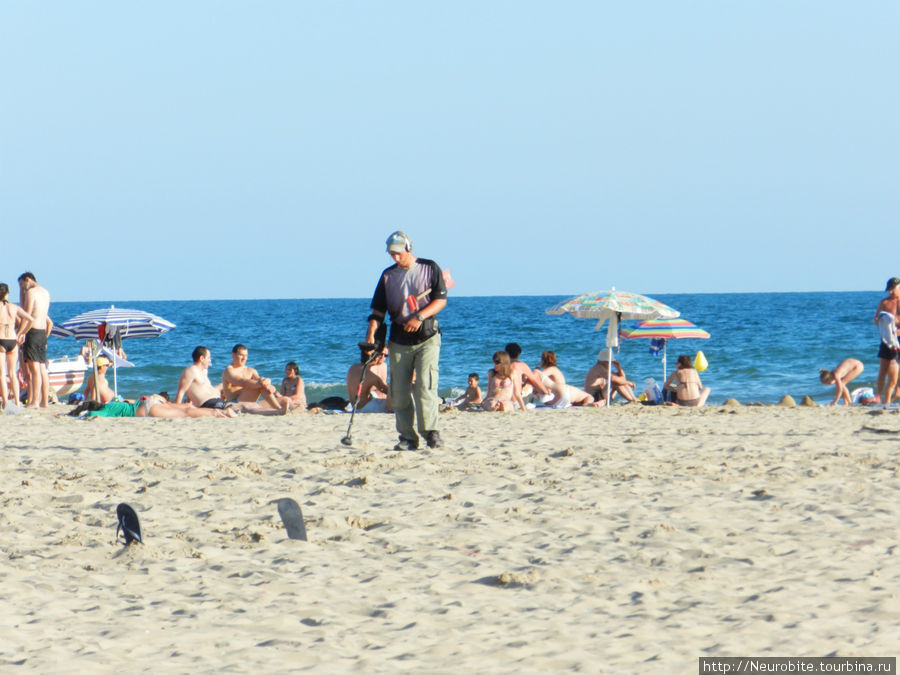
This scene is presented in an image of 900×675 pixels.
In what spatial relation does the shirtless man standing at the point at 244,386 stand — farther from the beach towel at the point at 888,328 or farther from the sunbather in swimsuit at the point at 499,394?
the beach towel at the point at 888,328

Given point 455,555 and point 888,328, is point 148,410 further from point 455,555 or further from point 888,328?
point 888,328

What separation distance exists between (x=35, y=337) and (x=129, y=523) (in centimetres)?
781

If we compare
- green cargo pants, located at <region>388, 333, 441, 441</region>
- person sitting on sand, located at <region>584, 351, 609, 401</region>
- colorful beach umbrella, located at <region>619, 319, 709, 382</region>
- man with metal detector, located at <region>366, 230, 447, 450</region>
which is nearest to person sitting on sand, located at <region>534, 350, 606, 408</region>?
person sitting on sand, located at <region>584, 351, 609, 401</region>

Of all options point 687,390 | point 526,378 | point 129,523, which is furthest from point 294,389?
point 129,523

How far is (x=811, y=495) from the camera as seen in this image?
585cm

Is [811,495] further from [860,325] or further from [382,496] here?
[860,325]

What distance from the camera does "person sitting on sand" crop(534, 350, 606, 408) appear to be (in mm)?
12742

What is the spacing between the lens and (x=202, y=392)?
11.7 m

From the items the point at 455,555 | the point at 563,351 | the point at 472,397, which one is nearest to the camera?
the point at 455,555

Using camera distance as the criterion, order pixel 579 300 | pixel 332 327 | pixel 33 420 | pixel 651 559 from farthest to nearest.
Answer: pixel 332 327
pixel 579 300
pixel 33 420
pixel 651 559

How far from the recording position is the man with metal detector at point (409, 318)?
7.13m

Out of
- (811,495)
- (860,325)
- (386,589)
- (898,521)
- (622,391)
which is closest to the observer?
(386,589)

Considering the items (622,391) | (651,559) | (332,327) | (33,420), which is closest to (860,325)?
(332,327)

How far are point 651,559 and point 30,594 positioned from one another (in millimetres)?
2789
